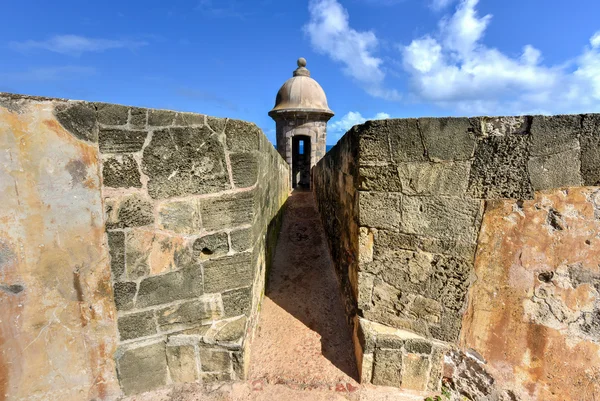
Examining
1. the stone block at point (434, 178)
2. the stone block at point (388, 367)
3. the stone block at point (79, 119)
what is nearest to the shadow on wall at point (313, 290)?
the stone block at point (388, 367)

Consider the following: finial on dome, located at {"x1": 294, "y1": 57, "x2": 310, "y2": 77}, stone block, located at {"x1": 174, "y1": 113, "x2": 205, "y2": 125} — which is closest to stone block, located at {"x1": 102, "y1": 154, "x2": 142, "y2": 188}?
stone block, located at {"x1": 174, "y1": 113, "x2": 205, "y2": 125}

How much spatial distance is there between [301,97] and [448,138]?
9.82m

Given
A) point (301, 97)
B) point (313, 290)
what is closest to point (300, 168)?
point (301, 97)

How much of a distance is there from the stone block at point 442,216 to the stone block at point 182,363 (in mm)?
1843

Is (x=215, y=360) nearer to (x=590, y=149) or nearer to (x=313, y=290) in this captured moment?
(x=313, y=290)

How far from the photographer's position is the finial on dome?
→ 462 inches

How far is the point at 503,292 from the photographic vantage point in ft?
6.32

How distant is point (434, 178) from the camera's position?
1.89 metres

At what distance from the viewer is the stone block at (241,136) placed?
1.92m

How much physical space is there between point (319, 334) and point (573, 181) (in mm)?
2222

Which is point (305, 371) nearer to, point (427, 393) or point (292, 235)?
point (427, 393)

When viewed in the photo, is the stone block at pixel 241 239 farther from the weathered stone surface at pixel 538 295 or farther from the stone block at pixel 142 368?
the weathered stone surface at pixel 538 295

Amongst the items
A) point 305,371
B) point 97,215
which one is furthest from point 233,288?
point 97,215

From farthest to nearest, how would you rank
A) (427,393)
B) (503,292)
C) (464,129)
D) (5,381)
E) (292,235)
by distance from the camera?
1. (292,235)
2. (427,393)
3. (503,292)
4. (464,129)
5. (5,381)
